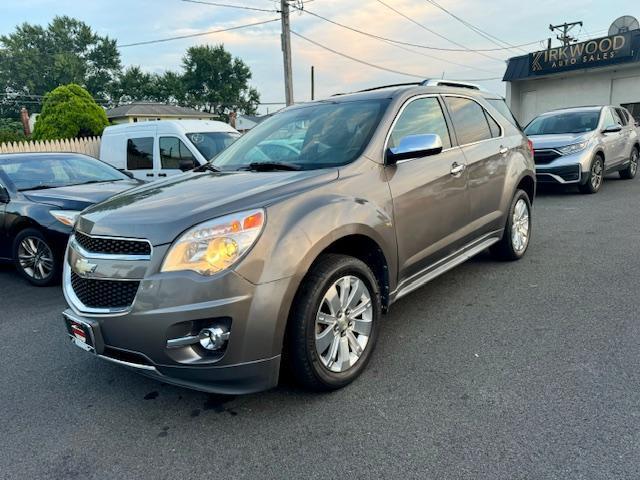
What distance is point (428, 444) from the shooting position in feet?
7.93

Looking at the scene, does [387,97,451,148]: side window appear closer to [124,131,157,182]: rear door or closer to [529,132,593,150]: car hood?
[529,132,593,150]: car hood

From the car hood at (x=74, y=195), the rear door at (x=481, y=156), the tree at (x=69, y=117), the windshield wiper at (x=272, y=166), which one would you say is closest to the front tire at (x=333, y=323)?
the windshield wiper at (x=272, y=166)

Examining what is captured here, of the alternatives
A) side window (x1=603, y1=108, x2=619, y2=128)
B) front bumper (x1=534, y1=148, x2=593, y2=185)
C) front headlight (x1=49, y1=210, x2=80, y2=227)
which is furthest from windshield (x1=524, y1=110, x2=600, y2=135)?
front headlight (x1=49, y1=210, x2=80, y2=227)

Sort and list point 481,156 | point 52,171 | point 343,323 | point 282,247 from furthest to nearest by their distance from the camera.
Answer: point 52,171
point 481,156
point 343,323
point 282,247

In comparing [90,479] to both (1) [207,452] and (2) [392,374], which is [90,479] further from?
(2) [392,374]

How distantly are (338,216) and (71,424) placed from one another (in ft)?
6.31

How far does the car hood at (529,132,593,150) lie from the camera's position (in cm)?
944

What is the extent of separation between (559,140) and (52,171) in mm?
8788

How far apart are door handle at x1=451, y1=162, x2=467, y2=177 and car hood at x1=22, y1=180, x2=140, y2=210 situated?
364cm

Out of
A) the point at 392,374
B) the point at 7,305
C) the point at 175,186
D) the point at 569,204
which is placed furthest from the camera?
the point at 569,204

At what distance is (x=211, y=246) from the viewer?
2.46 m

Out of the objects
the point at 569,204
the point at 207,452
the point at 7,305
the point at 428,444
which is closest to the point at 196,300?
the point at 207,452

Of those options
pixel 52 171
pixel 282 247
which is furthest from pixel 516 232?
pixel 52 171

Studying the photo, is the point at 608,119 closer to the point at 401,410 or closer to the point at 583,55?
the point at 401,410
